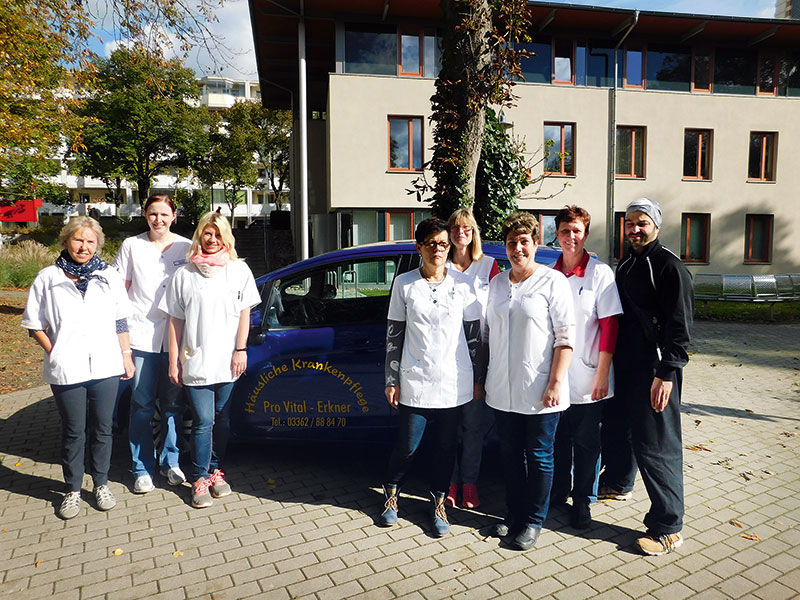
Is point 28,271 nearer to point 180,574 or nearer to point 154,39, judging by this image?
point 154,39

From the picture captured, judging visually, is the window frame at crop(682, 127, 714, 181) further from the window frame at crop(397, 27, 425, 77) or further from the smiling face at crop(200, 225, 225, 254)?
the smiling face at crop(200, 225, 225, 254)

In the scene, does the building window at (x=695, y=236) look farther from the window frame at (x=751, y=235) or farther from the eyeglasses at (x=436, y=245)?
the eyeglasses at (x=436, y=245)

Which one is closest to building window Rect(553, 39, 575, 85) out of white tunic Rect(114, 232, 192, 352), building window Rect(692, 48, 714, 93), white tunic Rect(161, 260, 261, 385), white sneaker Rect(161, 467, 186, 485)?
building window Rect(692, 48, 714, 93)

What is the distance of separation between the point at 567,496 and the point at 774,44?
25.8m

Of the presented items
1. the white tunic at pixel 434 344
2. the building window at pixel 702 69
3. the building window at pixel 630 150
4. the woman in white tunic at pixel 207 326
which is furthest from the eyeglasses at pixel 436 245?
the building window at pixel 702 69

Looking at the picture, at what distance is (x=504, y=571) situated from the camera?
346cm

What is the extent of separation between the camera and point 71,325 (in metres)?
4.08

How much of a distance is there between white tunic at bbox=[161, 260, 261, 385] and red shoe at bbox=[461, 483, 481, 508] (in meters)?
1.80

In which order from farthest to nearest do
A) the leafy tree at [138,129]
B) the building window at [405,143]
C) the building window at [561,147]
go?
1. the leafy tree at [138,129]
2. the building window at [561,147]
3. the building window at [405,143]

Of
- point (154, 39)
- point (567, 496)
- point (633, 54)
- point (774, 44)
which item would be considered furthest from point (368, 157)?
point (567, 496)

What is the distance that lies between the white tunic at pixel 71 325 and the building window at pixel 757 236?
2624 cm

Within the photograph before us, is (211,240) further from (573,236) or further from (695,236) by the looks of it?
(695,236)

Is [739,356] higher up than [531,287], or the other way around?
[531,287]

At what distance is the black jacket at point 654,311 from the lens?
3.40 m
